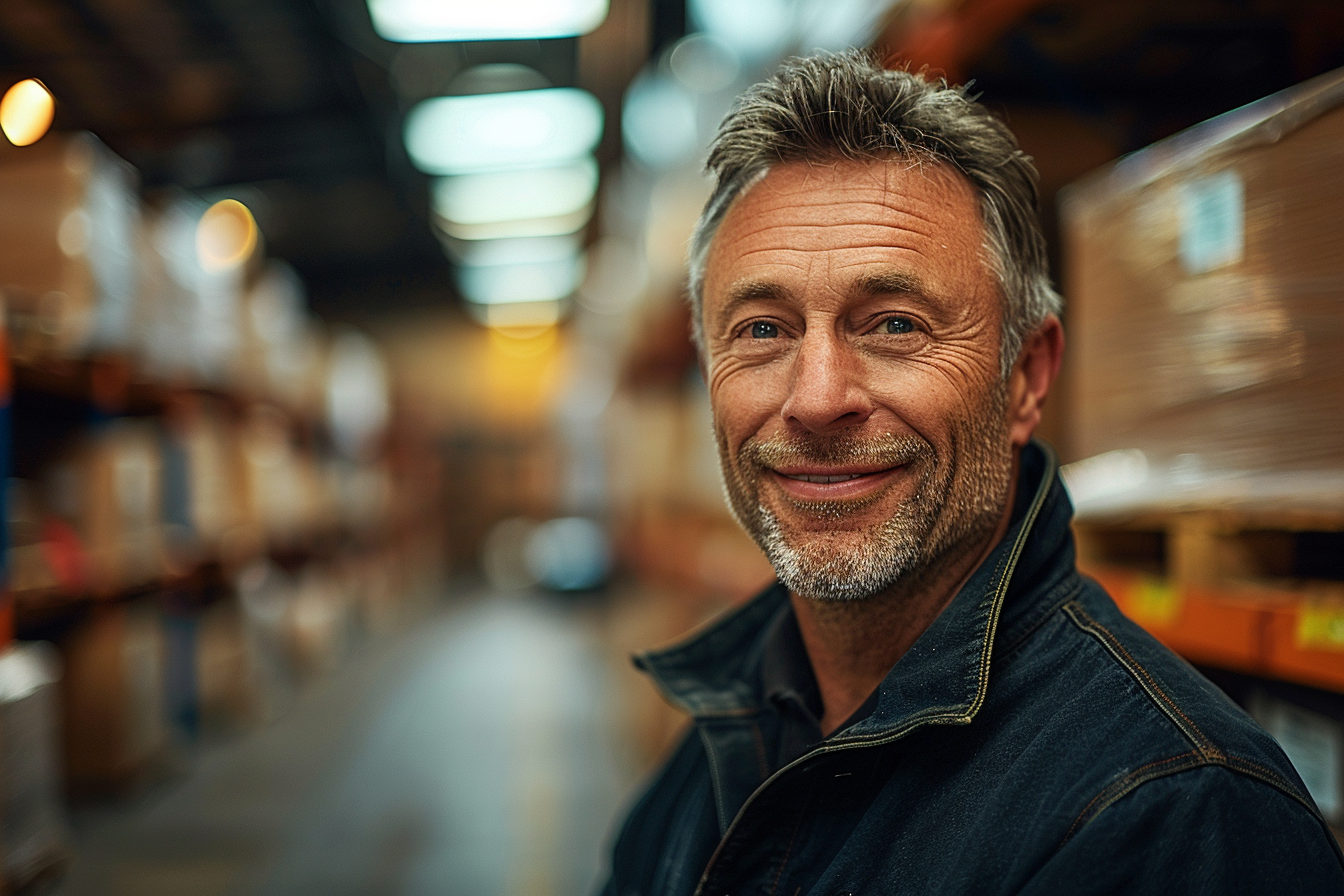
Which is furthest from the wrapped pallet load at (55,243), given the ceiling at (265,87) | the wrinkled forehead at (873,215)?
the wrinkled forehead at (873,215)

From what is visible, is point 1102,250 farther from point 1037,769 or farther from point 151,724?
point 151,724

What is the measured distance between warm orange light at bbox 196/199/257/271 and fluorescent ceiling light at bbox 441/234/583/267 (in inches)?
269

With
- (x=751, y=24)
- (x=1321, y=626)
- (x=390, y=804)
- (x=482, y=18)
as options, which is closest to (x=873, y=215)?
(x=1321, y=626)

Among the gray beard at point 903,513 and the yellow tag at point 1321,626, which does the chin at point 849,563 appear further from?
the yellow tag at point 1321,626

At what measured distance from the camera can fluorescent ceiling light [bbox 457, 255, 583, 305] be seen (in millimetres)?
16250

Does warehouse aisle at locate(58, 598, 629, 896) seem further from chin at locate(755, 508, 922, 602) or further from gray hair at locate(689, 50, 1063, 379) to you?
gray hair at locate(689, 50, 1063, 379)

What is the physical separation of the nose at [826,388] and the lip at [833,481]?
0.07m

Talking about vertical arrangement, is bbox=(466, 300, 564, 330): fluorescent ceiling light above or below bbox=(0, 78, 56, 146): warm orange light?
above

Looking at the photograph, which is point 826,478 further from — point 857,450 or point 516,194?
point 516,194

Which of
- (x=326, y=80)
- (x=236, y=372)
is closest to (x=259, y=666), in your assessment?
(x=236, y=372)

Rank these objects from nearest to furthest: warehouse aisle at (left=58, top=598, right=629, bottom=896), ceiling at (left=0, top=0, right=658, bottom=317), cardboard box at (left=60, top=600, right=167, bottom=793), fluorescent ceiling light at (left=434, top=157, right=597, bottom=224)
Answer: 1. ceiling at (left=0, top=0, right=658, bottom=317)
2. warehouse aisle at (left=58, top=598, right=629, bottom=896)
3. cardboard box at (left=60, top=600, right=167, bottom=793)
4. fluorescent ceiling light at (left=434, top=157, right=597, bottom=224)

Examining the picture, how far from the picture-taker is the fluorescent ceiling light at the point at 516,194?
35.8ft

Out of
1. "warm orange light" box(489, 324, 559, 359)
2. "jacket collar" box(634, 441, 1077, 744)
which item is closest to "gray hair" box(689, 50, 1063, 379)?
"jacket collar" box(634, 441, 1077, 744)

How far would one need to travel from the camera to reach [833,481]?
1.36 m
